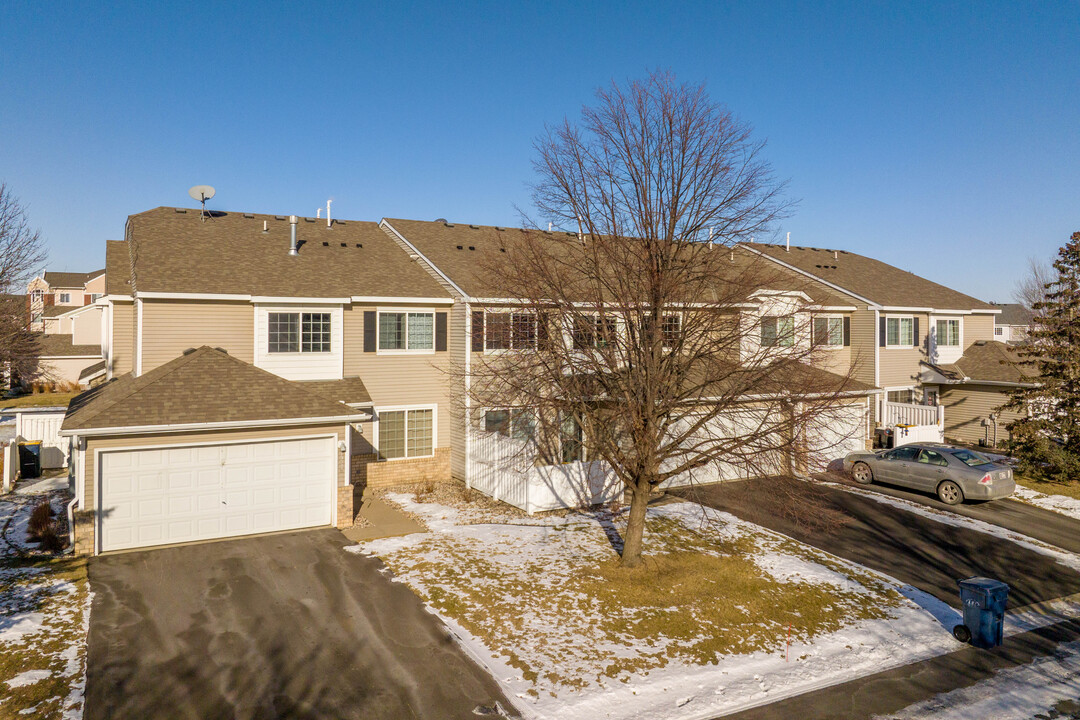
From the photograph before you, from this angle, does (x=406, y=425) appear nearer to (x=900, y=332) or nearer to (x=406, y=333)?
(x=406, y=333)

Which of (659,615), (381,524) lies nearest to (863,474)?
(659,615)

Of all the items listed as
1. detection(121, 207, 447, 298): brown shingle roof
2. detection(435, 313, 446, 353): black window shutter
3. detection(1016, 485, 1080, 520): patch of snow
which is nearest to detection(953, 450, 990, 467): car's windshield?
detection(1016, 485, 1080, 520): patch of snow

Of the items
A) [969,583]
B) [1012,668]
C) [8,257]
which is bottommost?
[1012,668]

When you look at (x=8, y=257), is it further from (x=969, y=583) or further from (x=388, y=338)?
(x=969, y=583)

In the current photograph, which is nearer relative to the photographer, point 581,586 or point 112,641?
point 112,641

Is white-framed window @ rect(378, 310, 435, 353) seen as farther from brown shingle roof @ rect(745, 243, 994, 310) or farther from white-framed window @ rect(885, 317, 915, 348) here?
white-framed window @ rect(885, 317, 915, 348)

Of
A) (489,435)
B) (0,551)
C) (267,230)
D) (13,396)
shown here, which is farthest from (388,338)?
(13,396)
